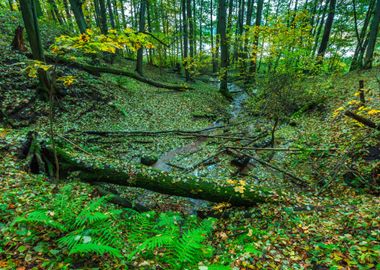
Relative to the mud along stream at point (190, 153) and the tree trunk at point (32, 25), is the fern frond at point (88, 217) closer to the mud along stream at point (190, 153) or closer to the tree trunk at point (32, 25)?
the mud along stream at point (190, 153)

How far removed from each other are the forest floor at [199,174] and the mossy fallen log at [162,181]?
0.82ft

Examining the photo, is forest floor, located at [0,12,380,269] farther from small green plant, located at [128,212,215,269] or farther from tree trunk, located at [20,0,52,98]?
tree trunk, located at [20,0,52,98]

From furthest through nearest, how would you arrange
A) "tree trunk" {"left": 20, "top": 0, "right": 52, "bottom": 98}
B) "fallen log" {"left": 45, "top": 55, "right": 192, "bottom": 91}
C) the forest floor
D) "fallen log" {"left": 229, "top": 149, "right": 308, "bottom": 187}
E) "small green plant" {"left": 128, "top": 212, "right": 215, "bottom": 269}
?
1. "fallen log" {"left": 45, "top": 55, "right": 192, "bottom": 91}
2. "tree trunk" {"left": 20, "top": 0, "right": 52, "bottom": 98}
3. "fallen log" {"left": 229, "top": 149, "right": 308, "bottom": 187}
4. the forest floor
5. "small green plant" {"left": 128, "top": 212, "right": 215, "bottom": 269}

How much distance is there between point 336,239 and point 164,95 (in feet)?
39.4

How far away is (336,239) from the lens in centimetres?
315

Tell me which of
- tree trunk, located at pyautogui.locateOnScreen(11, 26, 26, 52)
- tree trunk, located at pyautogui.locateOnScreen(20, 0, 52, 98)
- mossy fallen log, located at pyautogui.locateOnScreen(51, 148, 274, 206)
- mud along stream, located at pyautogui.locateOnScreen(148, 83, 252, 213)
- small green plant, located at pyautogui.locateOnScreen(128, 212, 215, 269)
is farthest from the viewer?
tree trunk, located at pyautogui.locateOnScreen(11, 26, 26, 52)

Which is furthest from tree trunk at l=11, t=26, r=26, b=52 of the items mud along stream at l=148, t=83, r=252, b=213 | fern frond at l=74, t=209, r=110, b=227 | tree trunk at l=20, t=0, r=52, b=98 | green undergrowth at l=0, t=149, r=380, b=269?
fern frond at l=74, t=209, r=110, b=227

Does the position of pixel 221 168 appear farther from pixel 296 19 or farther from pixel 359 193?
pixel 296 19

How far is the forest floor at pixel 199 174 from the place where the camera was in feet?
9.04

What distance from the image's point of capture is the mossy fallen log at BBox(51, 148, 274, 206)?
464 cm

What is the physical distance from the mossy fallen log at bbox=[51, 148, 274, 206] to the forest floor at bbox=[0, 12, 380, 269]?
0.25 meters

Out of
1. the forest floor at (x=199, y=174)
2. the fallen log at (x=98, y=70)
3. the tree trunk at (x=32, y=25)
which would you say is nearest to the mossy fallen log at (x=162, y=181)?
the forest floor at (x=199, y=174)

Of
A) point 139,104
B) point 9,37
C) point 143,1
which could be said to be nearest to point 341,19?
point 143,1

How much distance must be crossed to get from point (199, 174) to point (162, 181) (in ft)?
6.60
